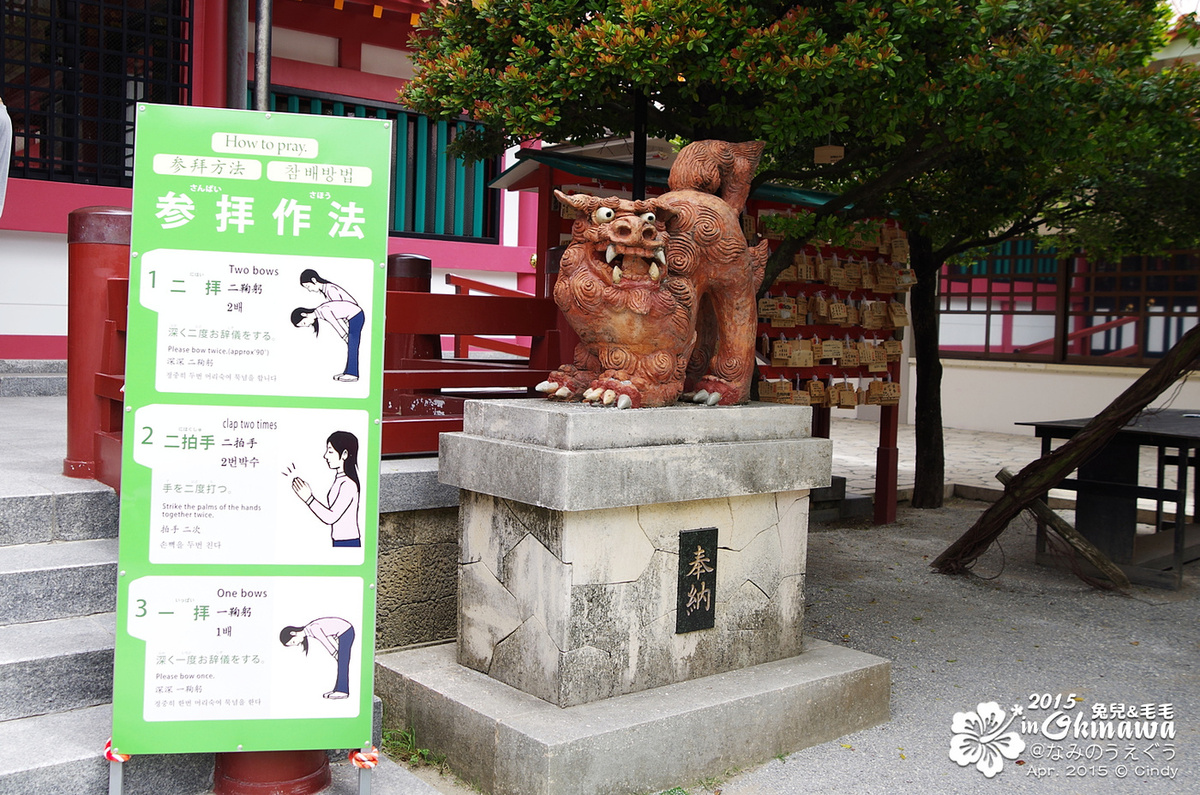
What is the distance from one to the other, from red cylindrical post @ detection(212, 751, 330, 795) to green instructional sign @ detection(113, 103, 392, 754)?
0.47 ft

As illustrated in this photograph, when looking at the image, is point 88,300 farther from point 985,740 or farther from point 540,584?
point 985,740

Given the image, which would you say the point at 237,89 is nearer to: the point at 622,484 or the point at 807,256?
the point at 622,484

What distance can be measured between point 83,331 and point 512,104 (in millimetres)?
2320

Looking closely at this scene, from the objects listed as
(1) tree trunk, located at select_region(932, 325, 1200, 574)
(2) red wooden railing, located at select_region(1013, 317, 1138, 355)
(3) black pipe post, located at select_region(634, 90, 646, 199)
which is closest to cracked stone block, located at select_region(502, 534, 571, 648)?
(3) black pipe post, located at select_region(634, 90, 646, 199)

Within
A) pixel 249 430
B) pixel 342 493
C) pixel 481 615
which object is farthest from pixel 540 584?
pixel 249 430

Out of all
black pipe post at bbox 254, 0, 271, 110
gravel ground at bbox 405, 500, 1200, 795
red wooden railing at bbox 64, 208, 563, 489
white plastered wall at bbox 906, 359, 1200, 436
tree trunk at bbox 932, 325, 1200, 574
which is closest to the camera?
gravel ground at bbox 405, 500, 1200, 795

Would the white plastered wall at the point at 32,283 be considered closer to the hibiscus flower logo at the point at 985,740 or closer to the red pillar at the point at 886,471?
the red pillar at the point at 886,471

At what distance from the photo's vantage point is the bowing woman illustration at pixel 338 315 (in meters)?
2.66

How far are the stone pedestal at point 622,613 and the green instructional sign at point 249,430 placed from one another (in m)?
0.86

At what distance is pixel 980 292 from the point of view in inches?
634


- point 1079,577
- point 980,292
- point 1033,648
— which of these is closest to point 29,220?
point 1033,648

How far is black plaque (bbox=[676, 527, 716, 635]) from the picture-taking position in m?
3.79

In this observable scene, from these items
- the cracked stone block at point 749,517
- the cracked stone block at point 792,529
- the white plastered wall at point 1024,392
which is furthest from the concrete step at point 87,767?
the white plastered wall at point 1024,392

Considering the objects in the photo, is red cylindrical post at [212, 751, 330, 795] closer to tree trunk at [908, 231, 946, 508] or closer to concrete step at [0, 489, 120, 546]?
concrete step at [0, 489, 120, 546]
